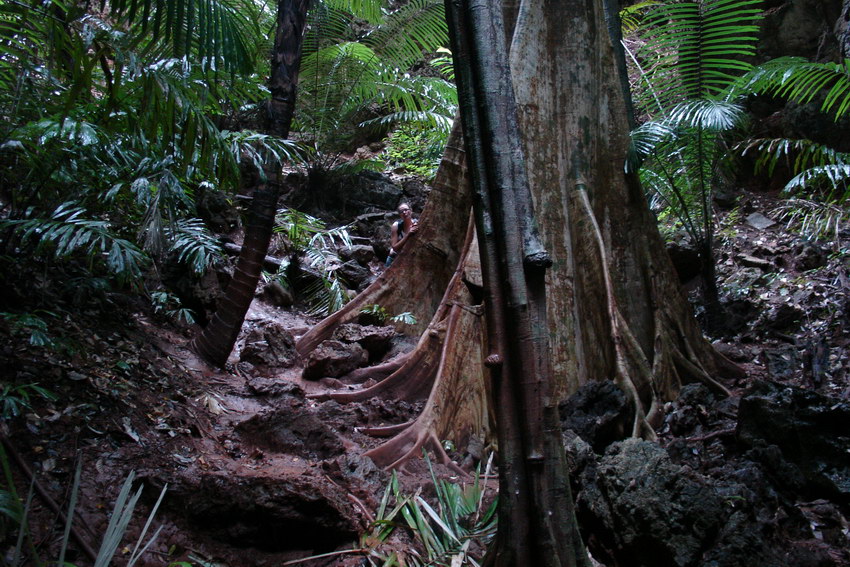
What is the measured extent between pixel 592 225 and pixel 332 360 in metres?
2.54

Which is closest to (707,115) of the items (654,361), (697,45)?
(697,45)

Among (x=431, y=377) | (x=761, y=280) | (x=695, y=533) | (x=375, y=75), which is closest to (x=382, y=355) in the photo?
(x=431, y=377)

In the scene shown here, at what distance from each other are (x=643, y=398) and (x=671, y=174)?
10.7ft

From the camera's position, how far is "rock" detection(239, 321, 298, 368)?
205 inches

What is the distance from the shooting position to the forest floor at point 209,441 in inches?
95.0

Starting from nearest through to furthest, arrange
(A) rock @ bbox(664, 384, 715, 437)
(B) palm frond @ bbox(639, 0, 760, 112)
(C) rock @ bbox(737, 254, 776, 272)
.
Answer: (A) rock @ bbox(664, 384, 715, 437)
(B) palm frond @ bbox(639, 0, 760, 112)
(C) rock @ bbox(737, 254, 776, 272)

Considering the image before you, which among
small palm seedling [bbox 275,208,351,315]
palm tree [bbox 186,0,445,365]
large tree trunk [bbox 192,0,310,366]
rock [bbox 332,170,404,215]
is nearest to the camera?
large tree trunk [bbox 192,0,310,366]

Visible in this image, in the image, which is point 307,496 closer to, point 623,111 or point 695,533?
point 695,533

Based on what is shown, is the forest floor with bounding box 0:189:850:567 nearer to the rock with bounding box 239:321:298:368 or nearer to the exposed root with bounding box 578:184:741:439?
the rock with bounding box 239:321:298:368

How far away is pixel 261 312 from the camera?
7.32 m

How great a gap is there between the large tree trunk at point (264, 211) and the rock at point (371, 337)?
3.53ft

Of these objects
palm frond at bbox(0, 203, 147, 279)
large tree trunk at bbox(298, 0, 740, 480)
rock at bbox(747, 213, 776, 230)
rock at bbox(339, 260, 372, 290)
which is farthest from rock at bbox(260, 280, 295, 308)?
rock at bbox(747, 213, 776, 230)

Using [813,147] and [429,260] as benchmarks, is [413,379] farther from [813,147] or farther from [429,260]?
[813,147]

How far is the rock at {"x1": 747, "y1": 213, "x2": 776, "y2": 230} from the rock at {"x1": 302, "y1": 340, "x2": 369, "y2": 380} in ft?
21.4
